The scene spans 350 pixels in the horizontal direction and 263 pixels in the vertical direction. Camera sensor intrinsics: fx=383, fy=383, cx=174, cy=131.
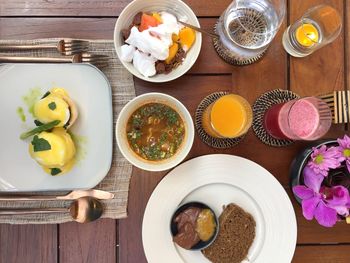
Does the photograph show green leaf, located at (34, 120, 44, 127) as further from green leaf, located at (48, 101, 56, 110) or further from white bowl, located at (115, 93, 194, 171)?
white bowl, located at (115, 93, 194, 171)

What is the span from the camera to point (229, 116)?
2.74 feet

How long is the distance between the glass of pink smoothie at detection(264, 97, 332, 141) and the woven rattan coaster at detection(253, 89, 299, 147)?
0.13 feet

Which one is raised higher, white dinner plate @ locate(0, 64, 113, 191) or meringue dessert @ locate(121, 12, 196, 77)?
meringue dessert @ locate(121, 12, 196, 77)

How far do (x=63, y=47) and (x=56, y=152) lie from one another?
232mm

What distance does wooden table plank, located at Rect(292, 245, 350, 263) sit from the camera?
90cm

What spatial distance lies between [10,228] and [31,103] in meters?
0.28

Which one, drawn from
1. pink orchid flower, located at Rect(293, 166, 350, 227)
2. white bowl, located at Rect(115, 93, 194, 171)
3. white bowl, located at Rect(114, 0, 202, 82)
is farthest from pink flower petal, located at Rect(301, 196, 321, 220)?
white bowl, located at Rect(114, 0, 202, 82)

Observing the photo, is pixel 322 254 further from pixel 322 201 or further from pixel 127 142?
pixel 127 142

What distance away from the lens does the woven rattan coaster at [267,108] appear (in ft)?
2.88

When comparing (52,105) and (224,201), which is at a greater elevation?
(52,105)

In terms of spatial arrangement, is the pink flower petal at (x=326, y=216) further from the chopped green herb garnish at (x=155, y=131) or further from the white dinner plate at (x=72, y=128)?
the white dinner plate at (x=72, y=128)

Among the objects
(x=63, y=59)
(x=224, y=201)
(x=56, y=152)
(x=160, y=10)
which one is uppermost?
(x=160, y=10)

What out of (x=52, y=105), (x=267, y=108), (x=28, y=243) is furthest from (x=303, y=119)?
(x=28, y=243)

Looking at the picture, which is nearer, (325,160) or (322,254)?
(325,160)
